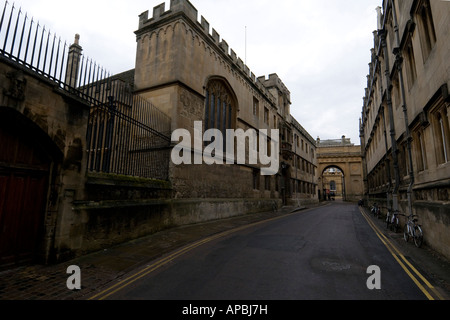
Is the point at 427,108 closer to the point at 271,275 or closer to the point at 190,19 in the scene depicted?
the point at 271,275

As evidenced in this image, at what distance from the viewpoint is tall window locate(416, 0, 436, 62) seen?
24.0ft

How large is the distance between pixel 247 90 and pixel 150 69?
933cm

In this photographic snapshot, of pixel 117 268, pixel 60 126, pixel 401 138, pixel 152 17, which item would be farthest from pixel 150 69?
pixel 401 138

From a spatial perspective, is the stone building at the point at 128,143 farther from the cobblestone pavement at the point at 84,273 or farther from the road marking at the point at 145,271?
the road marking at the point at 145,271

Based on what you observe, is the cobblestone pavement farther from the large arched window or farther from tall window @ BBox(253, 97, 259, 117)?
tall window @ BBox(253, 97, 259, 117)

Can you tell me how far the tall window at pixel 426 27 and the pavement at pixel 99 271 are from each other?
6.48m

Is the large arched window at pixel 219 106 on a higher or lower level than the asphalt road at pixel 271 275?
higher

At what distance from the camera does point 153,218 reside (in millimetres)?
9367

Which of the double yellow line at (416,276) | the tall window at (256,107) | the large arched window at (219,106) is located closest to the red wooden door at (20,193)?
the double yellow line at (416,276)

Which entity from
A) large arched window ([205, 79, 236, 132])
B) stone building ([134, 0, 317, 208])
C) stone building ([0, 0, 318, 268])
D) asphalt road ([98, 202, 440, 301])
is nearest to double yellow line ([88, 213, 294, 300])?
asphalt road ([98, 202, 440, 301])

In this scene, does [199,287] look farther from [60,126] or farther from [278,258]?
[60,126]

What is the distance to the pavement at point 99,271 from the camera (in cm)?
415

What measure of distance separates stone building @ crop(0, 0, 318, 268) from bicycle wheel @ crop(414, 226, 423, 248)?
30.6 ft

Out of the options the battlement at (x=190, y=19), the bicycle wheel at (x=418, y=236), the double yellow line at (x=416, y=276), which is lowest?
the double yellow line at (x=416, y=276)
